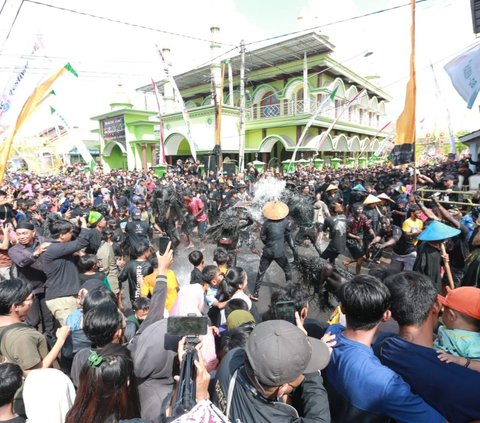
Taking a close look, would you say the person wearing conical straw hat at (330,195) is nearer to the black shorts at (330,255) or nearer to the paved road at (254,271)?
the paved road at (254,271)

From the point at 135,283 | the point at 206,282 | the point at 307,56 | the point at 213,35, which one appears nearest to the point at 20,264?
the point at 135,283

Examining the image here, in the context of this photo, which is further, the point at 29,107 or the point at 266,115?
the point at 266,115

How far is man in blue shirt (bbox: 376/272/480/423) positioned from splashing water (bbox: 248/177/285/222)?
6637mm

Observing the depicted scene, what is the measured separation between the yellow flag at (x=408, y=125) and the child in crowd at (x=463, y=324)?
524 centimetres

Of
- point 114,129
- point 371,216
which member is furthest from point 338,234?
point 114,129

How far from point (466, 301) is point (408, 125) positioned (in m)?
5.58

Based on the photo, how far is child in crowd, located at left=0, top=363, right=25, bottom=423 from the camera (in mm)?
1646

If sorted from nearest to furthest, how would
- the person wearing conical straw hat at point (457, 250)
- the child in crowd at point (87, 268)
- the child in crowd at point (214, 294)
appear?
the child in crowd at point (214, 294)
the child in crowd at point (87, 268)
the person wearing conical straw hat at point (457, 250)

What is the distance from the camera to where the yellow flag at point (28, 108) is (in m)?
5.17

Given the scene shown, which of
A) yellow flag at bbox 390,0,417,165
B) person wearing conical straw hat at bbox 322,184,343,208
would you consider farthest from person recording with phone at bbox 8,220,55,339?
person wearing conical straw hat at bbox 322,184,343,208

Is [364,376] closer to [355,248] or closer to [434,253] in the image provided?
[434,253]

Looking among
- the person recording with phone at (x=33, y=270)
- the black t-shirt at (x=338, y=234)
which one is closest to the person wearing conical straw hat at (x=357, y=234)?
the black t-shirt at (x=338, y=234)

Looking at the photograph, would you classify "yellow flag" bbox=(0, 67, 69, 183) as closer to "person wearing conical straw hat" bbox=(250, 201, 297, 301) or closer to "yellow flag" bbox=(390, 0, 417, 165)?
"person wearing conical straw hat" bbox=(250, 201, 297, 301)

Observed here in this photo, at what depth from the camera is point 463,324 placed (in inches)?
73.1
